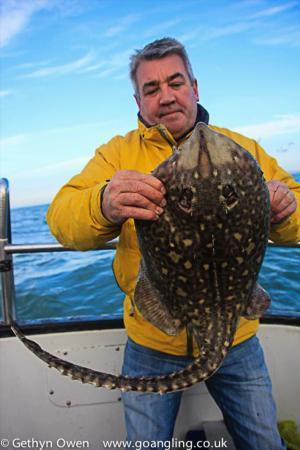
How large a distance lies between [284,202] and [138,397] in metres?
1.54

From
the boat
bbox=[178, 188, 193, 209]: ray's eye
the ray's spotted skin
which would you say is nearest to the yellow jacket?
the ray's spotted skin

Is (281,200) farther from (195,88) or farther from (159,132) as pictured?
(195,88)

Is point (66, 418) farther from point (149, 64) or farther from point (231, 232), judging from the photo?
point (149, 64)

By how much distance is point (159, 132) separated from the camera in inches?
97.5

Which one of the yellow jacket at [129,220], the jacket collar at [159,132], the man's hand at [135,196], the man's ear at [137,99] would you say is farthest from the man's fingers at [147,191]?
the man's ear at [137,99]

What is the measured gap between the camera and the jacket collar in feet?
7.89

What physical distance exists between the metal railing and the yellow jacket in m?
0.64

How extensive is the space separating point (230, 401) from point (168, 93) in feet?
6.80

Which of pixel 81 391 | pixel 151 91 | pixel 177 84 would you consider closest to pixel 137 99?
pixel 151 91

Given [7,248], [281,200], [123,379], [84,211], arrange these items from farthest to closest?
1. [7,248]
2. [84,211]
3. [281,200]
4. [123,379]

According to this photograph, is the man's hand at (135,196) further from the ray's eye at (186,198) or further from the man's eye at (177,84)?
the man's eye at (177,84)

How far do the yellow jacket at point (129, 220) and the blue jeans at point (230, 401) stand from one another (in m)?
0.09

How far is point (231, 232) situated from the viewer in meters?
1.62

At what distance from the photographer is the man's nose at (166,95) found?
2.50 m
